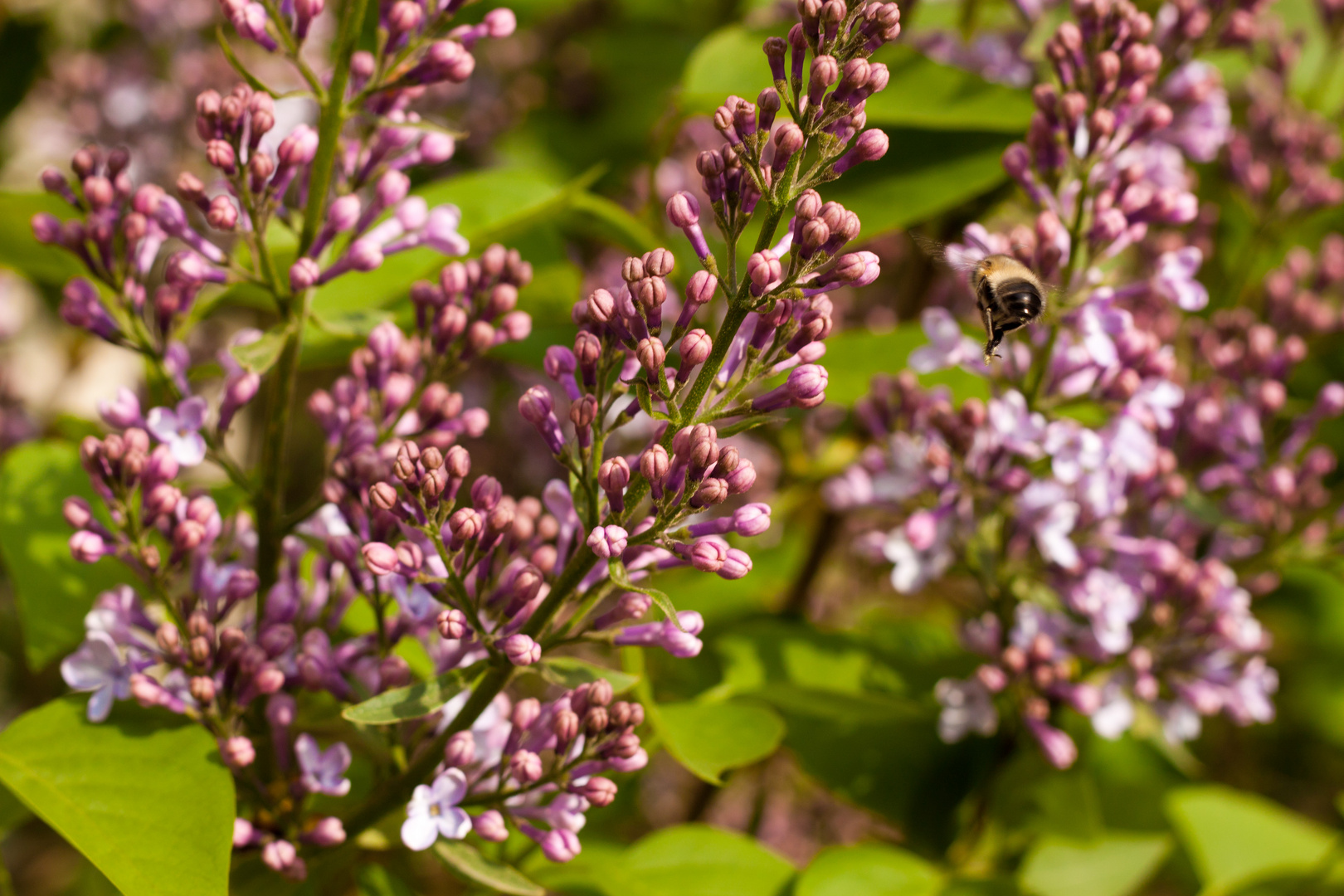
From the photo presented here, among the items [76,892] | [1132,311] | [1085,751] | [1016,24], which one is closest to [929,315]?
[1132,311]

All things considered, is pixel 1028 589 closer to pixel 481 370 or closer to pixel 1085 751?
pixel 1085 751

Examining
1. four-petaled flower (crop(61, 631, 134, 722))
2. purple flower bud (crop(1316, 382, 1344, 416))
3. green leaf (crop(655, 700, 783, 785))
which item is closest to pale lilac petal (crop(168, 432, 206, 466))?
four-petaled flower (crop(61, 631, 134, 722))

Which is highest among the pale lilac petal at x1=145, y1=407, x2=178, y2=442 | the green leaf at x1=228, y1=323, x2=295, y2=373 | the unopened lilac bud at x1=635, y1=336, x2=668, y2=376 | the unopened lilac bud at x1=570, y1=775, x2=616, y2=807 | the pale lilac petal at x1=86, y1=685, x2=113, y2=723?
the unopened lilac bud at x1=635, y1=336, x2=668, y2=376

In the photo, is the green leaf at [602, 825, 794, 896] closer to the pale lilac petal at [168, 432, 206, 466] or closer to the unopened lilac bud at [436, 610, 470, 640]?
the unopened lilac bud at [436, 610, 470, 640]

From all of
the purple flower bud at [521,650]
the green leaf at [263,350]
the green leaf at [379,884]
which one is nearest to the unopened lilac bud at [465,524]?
the purple flower bud at [521,650]

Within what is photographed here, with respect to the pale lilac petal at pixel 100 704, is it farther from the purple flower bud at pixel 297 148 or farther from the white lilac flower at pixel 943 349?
the white lilac flower at pixel 943 349

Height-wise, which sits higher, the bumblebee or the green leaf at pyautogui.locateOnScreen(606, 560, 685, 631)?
the bumblebee

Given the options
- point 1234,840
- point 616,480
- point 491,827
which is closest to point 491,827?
point 491,827
